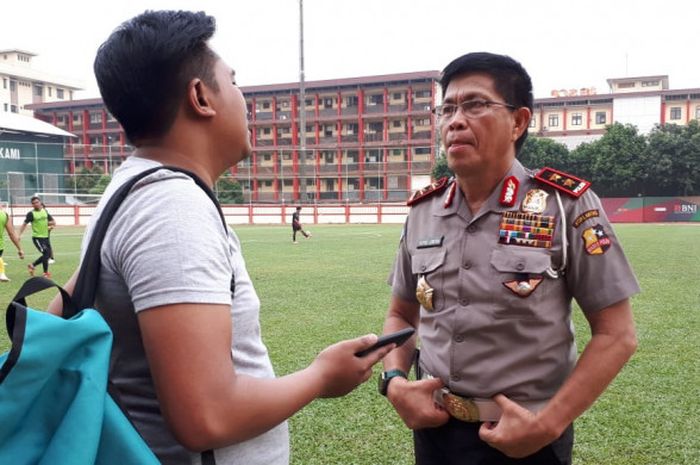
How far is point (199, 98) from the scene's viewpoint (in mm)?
1173

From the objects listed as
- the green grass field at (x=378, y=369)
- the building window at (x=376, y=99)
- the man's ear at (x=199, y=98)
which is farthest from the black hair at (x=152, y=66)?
the building window at (x=376, y=99)

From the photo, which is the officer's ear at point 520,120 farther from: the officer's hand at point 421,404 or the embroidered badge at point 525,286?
the officer's hand at point 421,404

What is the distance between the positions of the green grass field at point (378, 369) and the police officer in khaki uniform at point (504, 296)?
5.28ft

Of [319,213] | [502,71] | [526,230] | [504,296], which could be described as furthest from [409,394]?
[319,213]

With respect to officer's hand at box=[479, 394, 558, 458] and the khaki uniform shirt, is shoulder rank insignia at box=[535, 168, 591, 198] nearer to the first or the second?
the khaki uniform shirt

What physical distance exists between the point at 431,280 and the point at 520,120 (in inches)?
23.5

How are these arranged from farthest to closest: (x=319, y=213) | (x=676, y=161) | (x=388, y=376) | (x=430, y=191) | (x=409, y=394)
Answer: (x=319, y=213), (x=676, y=161), (x=430, y=191), (x=388, y=376), (x=409, y=394)

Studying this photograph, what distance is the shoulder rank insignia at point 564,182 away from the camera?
5.71ft

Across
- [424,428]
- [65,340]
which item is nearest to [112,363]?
[65,340]

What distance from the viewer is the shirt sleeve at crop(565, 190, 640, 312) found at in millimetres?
1655

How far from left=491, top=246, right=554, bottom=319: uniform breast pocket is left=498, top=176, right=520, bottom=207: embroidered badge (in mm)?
166

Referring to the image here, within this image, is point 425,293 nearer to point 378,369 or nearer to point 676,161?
point 378,369

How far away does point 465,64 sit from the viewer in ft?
6.17

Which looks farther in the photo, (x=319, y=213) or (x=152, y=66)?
(x=319, y=213)
